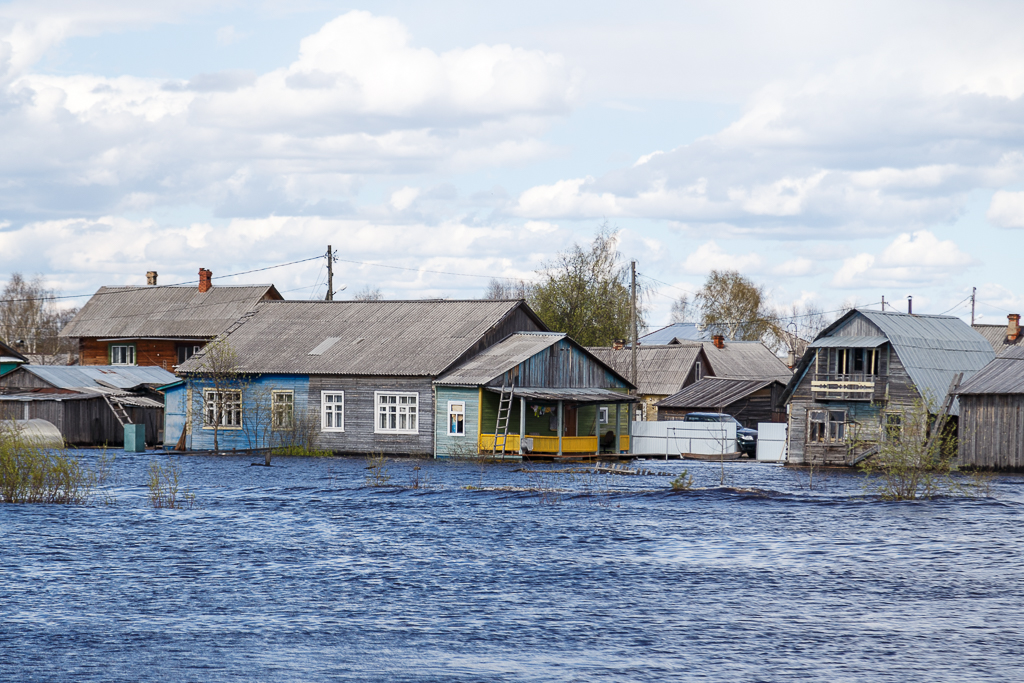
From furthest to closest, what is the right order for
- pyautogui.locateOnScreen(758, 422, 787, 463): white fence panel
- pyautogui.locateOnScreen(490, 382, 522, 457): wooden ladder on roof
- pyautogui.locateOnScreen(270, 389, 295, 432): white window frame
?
pyautogui.locateOnScreen(758, 422, 787, 463): white fence panel → pyautogui.locateOnScreen(270, 389, 295, 432): white window frame → pyautogui.locateOnScreen(490, 382, 522, 457): wooden ladder on roof

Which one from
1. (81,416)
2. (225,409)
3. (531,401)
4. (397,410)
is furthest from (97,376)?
(531,401)

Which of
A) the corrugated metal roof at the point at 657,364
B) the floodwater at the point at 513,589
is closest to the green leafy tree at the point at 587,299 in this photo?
the corrugated metal roof at the point at 657,364

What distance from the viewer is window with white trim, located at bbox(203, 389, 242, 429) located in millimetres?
53938

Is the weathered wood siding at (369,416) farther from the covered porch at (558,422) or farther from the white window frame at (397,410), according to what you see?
the covered porch at (558,422)

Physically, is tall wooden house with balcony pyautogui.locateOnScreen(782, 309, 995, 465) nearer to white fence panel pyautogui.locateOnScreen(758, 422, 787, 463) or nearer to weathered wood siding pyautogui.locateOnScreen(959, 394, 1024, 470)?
white fence panel pyautogui.locateOnScreen(758, 422, 787, 463)

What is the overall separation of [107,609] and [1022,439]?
36.0 meters

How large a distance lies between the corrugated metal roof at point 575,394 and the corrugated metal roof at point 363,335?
3.62m

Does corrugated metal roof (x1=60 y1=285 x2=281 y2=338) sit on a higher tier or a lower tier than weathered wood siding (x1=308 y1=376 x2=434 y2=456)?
higher

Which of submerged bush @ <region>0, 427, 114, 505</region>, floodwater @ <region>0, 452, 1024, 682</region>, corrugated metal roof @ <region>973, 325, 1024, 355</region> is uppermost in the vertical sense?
corrugated metal roof @ <region>973, 325, 1024, 355</region>

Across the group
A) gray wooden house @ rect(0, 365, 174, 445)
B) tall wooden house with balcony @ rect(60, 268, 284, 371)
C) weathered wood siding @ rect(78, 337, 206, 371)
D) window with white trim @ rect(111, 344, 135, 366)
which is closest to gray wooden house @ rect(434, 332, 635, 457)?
gray wooden house @ rect(0, 365, 174, 445)

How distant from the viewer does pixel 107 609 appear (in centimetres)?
1777

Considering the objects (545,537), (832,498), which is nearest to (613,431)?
(832,498)

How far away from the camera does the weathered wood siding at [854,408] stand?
5006 centimetres

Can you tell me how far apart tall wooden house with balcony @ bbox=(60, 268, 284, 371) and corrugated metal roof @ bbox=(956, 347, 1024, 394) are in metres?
42.1
